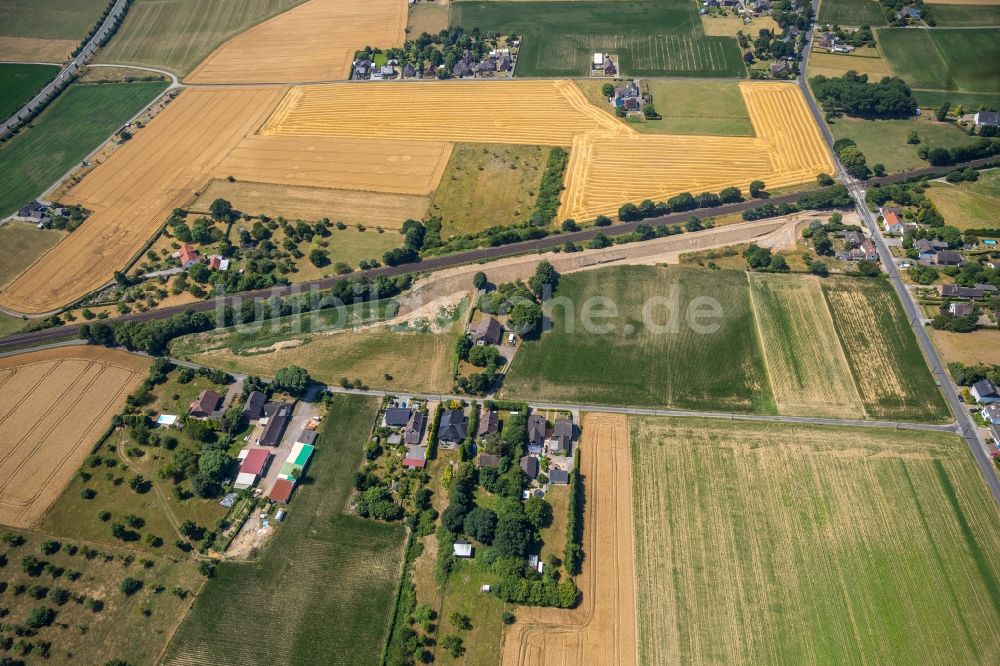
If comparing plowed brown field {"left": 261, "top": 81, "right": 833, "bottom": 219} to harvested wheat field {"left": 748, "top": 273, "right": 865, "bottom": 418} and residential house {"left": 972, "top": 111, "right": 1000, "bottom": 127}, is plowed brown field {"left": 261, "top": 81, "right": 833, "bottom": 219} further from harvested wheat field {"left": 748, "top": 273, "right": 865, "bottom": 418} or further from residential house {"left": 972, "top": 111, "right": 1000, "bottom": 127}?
A: residential house {"left": 972, "top": 111, "right": 1000, "bottom": 127}

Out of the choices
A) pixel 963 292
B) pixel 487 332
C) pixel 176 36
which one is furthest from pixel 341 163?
pixel 963 292

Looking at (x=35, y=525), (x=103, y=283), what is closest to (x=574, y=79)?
(x=103, y=283)

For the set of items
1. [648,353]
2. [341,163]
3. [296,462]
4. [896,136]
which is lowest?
[296,462]

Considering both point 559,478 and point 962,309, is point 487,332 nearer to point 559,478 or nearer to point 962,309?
point 559,478

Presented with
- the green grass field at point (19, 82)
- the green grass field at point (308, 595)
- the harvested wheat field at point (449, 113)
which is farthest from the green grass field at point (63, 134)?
the green grass field at point (308, 595)

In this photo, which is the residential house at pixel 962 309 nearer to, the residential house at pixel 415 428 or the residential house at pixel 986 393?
the residential house at pixel 986 393
